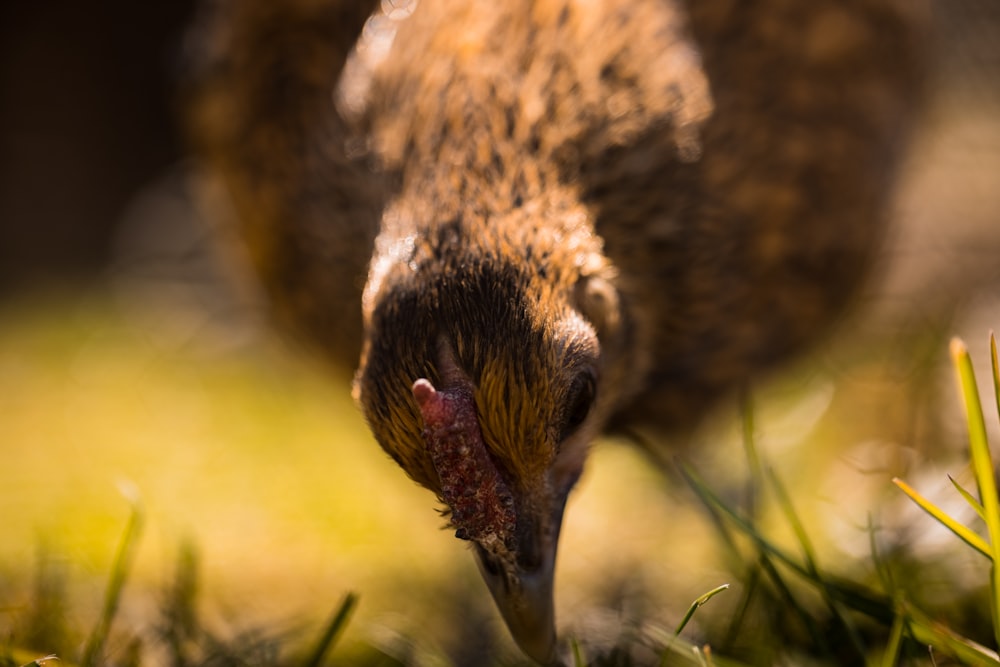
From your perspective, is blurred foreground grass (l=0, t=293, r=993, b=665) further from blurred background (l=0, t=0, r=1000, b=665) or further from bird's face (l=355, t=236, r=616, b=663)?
bird's face (l=355, t=236, r=616, b=663)

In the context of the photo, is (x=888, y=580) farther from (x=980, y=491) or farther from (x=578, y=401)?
(x=578, y=401)

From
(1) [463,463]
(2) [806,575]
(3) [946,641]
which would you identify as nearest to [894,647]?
(3) [946,641]

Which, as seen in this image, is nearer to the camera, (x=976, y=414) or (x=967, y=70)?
(x=976, y=414)

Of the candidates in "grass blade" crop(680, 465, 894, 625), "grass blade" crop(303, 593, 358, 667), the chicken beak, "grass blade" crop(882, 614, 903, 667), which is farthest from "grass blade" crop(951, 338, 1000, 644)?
"grass blade" crop(303, 593, 358, 667)

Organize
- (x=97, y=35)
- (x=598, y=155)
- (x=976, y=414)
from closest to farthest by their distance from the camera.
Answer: (x=976, y=414) → (x=598, y=155) → (x=97, y=35)

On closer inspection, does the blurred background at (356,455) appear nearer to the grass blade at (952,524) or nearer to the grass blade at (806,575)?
the grass blade at (806,575)

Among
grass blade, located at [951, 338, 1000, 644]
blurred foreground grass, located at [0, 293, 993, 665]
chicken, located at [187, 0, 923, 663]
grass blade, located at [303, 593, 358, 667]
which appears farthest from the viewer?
blurred foreground grass, located at [0, 293, 993, 665]

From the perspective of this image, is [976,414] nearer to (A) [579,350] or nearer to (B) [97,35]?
(A) [579,350]

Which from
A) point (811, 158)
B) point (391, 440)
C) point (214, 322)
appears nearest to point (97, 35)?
point (214, 322)

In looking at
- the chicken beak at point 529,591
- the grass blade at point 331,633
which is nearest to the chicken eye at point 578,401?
the chicken beak at point 529,591
